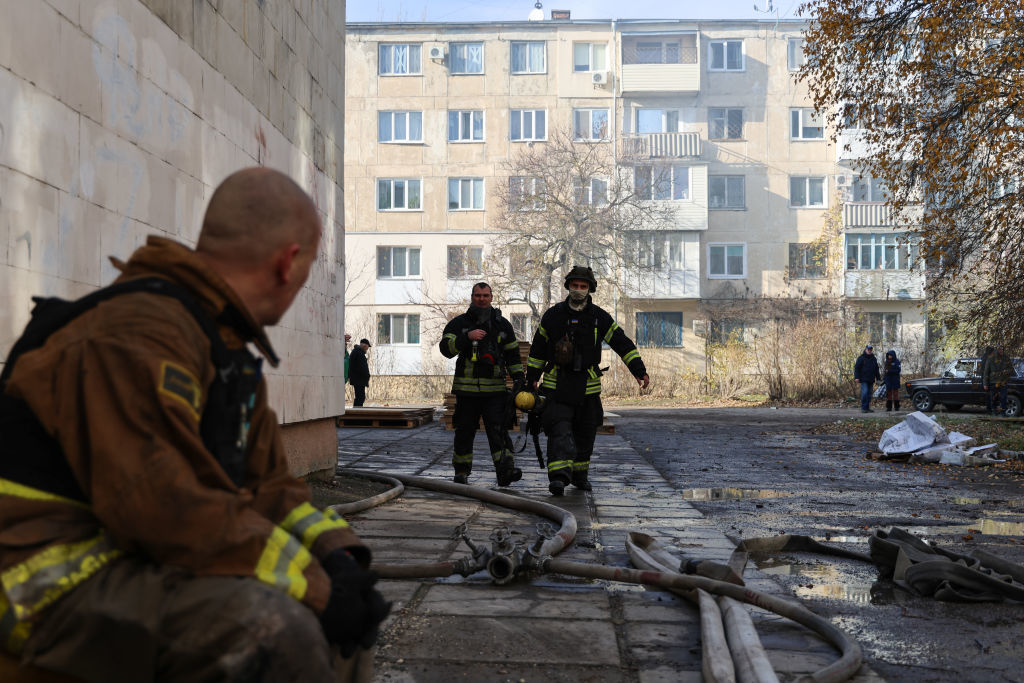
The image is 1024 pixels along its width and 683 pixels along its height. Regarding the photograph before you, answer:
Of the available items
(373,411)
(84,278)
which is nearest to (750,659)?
(84,278)

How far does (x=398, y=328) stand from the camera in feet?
139

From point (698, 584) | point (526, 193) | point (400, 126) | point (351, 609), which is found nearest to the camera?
point (351, 609)

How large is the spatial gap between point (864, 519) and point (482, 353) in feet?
12.2

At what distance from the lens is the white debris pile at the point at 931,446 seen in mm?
12789

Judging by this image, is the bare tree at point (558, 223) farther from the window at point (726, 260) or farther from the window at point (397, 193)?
the window at point (726, 260)

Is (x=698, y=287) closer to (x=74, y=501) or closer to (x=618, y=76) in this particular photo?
(x=618, y=76)

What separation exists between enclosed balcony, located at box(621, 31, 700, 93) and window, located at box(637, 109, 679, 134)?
1234 millimetres

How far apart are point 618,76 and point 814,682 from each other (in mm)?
42646

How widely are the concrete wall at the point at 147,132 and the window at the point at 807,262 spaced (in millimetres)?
37072

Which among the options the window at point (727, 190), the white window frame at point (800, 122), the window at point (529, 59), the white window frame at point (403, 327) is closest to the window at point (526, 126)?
the window at point (529, 59)

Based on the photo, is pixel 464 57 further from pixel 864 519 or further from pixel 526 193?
pixel 864 519

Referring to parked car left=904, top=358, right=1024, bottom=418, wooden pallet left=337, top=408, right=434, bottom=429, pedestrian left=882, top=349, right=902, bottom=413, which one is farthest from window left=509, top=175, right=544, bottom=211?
wooden pallet left=337, top=408, right=434, bottom=429

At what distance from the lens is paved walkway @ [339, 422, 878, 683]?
356 centimetres

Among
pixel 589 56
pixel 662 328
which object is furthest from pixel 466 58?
pixel 662 328
